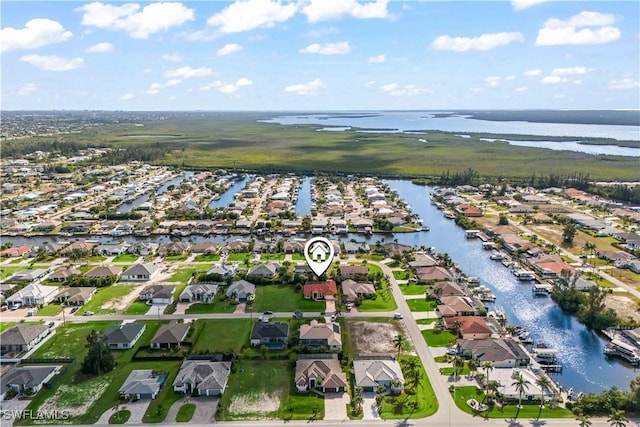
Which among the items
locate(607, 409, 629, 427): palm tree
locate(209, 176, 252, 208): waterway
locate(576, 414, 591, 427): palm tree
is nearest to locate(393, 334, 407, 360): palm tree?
locate(576, 414, 591, 427): palm tree

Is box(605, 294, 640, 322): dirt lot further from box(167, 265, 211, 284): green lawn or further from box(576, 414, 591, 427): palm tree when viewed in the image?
box(167, 265, 211, 284): green lawn

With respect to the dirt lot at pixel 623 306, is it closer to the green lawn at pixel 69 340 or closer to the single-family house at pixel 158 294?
the single-family house at pixel 158 294

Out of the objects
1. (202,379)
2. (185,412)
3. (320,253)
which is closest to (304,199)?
(320,253)

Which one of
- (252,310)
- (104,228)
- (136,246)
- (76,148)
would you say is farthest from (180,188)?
(76,148)

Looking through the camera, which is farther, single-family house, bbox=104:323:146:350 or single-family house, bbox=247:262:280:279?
single-family house, bbox=247:262:280:279

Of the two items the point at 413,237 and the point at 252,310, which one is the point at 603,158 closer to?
the point at 413,237
